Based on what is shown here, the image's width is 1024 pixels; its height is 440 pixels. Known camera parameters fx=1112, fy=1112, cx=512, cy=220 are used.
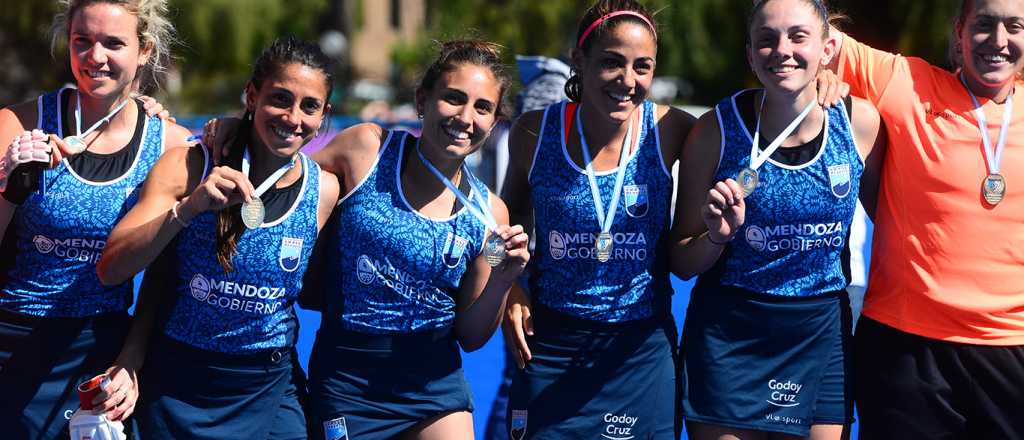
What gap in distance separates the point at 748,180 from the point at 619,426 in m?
0.95

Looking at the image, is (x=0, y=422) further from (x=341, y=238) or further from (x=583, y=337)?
(x=583, y=337)

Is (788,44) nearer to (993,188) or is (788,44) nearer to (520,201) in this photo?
(993,188)

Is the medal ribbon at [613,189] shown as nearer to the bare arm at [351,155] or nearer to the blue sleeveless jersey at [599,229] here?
the blue sleeveless jersey at [599,229]

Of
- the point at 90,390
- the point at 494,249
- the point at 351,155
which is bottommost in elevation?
the point at 90,390

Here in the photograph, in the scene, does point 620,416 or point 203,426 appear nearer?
point 203,426

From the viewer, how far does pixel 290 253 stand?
3.42m

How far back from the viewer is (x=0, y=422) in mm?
3465

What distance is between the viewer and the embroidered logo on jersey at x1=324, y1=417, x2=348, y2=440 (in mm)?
3559

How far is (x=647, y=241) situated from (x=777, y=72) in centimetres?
70

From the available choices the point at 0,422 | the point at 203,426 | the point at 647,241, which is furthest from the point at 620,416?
the point at 0,422

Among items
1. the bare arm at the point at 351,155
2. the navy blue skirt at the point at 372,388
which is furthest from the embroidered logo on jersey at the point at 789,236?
the bare arm at the point at 351,155

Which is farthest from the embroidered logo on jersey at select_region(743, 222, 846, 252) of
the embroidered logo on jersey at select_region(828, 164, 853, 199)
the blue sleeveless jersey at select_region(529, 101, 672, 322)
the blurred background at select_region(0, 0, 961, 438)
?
the blurred background at select_region(0, 0, 961, 438)

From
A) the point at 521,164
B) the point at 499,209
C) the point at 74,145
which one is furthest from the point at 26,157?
the point at 521,164

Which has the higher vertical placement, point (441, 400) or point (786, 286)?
point (786, 286)
